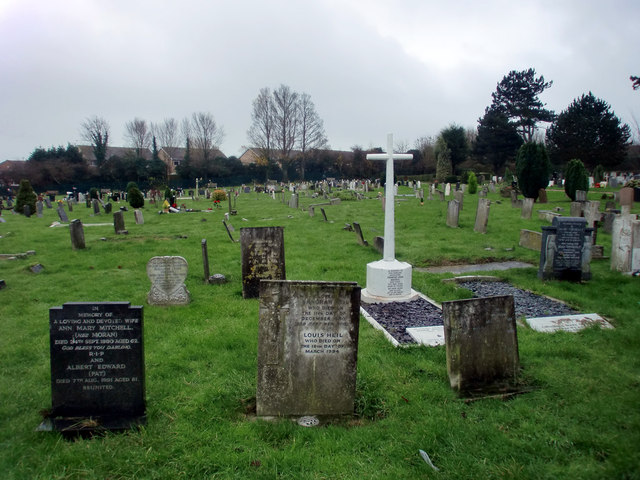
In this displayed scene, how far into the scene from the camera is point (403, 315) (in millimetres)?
7062

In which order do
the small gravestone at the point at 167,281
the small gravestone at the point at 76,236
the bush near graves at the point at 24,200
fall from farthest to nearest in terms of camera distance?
the bush near graves at the point at 24,200 < the small gravestone at the point at 76,236 < the small gravestone at the point at 167,281

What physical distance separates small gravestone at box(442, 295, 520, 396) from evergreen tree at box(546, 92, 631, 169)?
51.2 m

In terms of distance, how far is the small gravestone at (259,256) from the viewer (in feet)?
26.6

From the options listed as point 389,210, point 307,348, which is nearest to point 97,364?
point 307,348

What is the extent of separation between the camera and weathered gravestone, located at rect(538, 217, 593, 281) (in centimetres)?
878

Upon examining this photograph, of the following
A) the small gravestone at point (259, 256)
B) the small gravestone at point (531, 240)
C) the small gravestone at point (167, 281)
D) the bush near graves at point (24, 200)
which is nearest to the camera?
the small gravestone at point (167, 281)

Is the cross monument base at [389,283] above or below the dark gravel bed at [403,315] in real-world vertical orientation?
above

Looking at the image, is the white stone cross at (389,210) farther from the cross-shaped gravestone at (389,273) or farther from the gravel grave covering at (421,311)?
the gravel grave covering at (421,311)

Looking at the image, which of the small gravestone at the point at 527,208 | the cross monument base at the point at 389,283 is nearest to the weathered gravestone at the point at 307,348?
the cross monument base at the point at 389,283

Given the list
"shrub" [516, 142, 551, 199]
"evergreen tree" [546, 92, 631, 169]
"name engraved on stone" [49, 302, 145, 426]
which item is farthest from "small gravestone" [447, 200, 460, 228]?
"evergreen tree" [546, 92, 631, 169]

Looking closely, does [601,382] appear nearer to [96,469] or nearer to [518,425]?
[518,425]

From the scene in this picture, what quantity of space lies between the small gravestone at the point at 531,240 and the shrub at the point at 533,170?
599 inches

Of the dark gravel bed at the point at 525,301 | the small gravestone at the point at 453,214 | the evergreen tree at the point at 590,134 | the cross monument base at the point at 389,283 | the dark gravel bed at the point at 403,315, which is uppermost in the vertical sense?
the evergreen tree at the point at 590,134

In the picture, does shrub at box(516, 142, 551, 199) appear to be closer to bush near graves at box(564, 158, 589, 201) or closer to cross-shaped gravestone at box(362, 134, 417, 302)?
bush near graves at box(564, 158, 589, 201)
